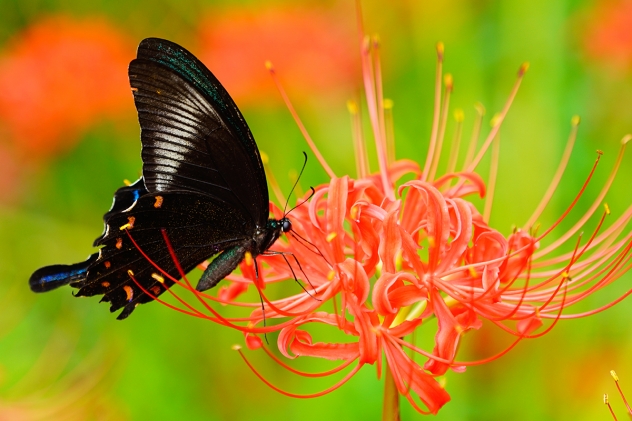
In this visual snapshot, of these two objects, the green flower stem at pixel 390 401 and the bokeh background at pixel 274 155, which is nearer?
the green flower stem at pixel 390 401

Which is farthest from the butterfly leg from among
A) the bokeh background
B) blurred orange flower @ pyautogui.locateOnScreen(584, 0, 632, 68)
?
blurred orange flower @ pyautogui.locateOnScreen(584, 0, 632, 68)

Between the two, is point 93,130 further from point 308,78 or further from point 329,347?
point 329,347

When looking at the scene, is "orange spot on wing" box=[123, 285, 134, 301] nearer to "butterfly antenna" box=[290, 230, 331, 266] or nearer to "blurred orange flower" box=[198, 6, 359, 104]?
"butterfly antenna" box=[290, 230, 331, 266]

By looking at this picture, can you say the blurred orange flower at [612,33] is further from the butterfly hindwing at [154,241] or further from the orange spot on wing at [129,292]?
the orange spot on wing at [129,292]

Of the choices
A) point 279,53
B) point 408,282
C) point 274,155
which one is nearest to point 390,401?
point 408,282

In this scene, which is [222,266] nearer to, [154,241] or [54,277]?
[154,241]

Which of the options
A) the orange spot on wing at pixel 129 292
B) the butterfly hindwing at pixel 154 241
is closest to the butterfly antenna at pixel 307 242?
the butterfly hindwing at pixel 154 241

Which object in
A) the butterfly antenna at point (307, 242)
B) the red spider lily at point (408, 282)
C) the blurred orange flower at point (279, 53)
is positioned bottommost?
the red spider lily at point (408, 282)

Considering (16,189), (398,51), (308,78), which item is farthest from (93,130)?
(398,51)
